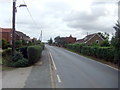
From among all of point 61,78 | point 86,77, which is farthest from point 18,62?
point 86,77

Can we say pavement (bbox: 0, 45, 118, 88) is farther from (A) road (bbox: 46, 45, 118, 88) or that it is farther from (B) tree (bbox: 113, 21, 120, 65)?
(B) tree (bbox: 113, 21, 120, 65)

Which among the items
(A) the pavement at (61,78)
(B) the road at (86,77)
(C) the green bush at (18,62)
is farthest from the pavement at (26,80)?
(C) the green bush at (18,62)

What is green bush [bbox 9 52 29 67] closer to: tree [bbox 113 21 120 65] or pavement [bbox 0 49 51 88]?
pavement [bbox 0 49 51 88]

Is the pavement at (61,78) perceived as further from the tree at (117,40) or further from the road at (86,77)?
the tree at (117,40)

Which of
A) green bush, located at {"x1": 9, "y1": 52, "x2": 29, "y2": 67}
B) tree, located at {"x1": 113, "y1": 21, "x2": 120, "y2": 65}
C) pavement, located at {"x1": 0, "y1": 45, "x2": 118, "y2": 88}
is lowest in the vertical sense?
pavement, located at {"x1": 0, "y1": 45, "x2": 118, "y2": 88}

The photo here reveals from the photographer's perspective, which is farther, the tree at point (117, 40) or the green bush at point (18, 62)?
the green bush at point (18, 62)

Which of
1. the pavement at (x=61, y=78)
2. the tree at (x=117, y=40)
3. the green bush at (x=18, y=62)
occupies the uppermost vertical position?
the tree at (x=117, y=40)

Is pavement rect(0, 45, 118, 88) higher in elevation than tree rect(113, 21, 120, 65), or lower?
lower

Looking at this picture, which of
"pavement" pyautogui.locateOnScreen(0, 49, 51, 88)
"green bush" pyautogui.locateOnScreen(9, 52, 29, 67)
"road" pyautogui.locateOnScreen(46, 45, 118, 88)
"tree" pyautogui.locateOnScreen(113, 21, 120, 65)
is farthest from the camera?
"green bush" pyautogui.locateOnScreen(9, 52, 29, 67)

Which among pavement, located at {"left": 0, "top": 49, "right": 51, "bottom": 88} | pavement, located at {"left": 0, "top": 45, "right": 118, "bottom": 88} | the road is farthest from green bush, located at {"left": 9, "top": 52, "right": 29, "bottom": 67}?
pavement, located at {"left": 0, "top": 49, "right": 51, "bottom": 88}

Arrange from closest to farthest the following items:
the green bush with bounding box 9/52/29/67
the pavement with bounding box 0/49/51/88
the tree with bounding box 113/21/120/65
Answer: the pavement with bounding box 0/49/51/88
the tree with bounding box 113/21/120/65
the green bush with bounding box 9/52/29/67

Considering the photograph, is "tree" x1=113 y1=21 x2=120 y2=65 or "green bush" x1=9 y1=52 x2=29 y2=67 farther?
"green bush" x1=9 y1=52 x2=29 y2=67

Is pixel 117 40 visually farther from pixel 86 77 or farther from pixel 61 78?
pixel 61 78

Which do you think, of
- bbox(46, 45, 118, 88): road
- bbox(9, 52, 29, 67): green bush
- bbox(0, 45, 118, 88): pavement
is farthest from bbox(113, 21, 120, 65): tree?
bbox(9, 52, 29, 67): green bush
